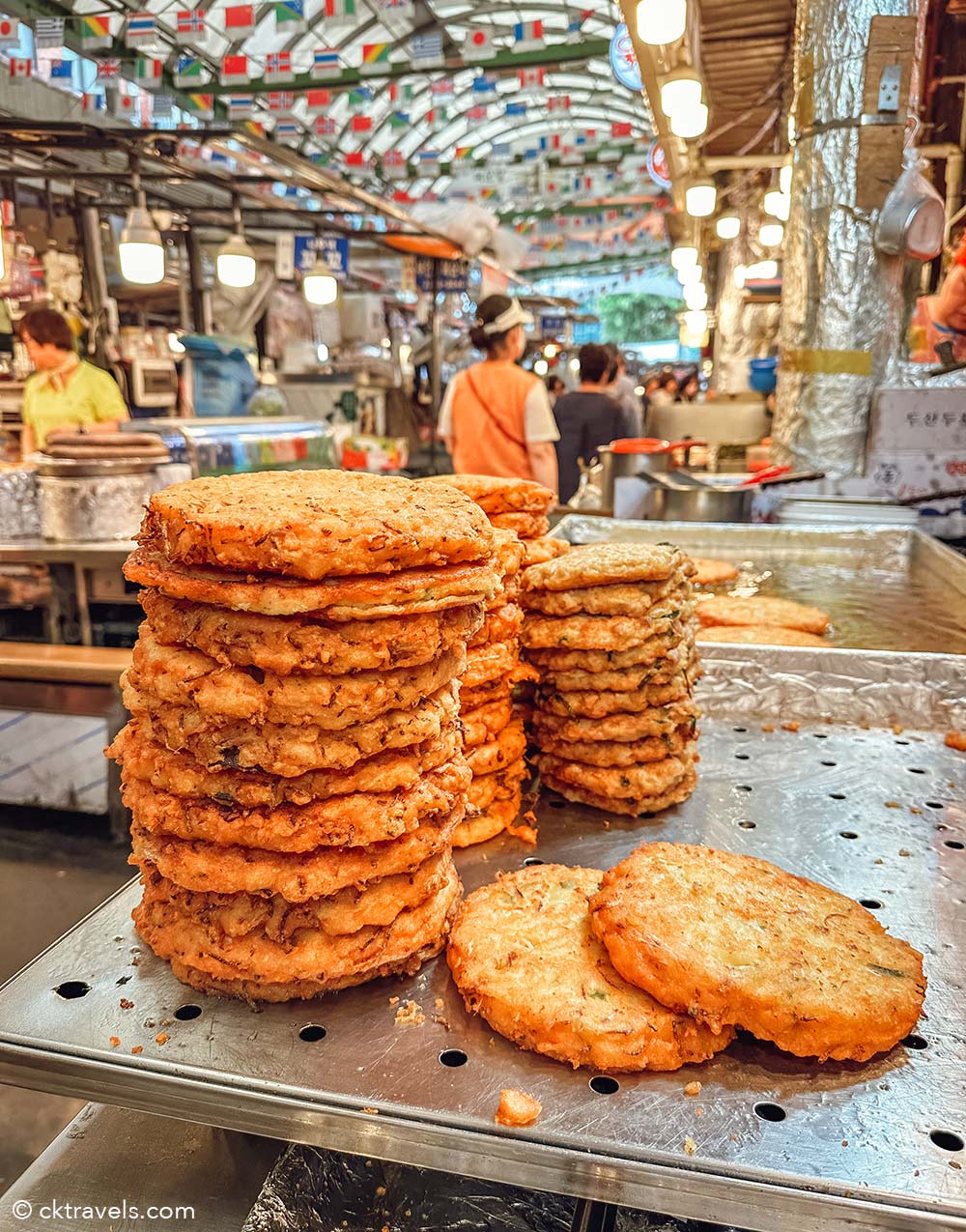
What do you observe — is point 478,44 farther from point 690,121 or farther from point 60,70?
point 690,121

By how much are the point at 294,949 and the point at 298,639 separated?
447 mm

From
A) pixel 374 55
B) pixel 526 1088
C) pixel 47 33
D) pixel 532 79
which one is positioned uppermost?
pixel 532 79

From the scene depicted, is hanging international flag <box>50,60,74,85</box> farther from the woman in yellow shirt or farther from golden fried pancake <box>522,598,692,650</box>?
golden fried pancake <box>522,598,692,650</box>

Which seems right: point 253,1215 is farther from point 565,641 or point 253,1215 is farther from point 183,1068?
point 565,641

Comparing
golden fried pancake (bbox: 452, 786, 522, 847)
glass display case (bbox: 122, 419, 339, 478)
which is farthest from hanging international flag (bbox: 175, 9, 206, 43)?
golden fried pancake (bbox: 452, 786, 522, 847)

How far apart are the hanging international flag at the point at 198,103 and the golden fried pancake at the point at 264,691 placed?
11950 mm

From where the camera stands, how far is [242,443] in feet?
21.6

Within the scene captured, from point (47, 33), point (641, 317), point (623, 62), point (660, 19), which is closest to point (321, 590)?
point (660, 19)

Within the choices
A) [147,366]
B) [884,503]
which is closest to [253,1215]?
[884,503]

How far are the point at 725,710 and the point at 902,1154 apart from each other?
1.62 m

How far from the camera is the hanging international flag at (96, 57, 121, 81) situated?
8.95 m

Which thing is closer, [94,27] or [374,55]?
[94,27]

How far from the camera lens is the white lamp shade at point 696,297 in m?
15.0

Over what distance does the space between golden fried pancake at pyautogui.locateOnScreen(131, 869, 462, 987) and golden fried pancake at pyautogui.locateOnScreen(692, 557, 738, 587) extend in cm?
275
